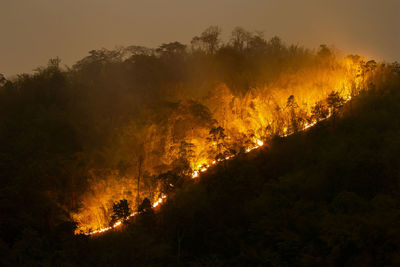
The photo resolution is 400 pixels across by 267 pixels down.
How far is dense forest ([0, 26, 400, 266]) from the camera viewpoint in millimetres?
7352

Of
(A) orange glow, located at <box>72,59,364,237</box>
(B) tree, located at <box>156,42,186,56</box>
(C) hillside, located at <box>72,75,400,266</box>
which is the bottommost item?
(C) hillside, located at <box>72,75,400,266</box>

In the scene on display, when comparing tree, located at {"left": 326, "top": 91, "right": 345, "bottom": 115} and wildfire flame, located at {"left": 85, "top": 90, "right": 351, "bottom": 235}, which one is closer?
wildfire flame, located at {"left": 85, "top": 90, "right": 351, "bottom": 235}

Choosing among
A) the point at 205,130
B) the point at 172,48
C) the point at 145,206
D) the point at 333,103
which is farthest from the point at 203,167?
the point at 172,48

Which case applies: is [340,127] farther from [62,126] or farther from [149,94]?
[62,126]

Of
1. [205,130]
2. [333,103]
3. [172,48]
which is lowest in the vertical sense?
[205,130]

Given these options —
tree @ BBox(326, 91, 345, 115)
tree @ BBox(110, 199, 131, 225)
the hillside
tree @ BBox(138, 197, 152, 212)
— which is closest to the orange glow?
tree @ BBox(326, 91, 345, 115)

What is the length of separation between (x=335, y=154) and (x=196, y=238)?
12.7ft

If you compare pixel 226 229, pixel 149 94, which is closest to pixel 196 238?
pixel 226 229

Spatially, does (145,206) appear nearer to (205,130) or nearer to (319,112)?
(205,130)

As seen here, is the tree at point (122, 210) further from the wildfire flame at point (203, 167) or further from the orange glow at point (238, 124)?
the orange glow at point (238, 124)

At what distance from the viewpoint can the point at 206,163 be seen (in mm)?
12164

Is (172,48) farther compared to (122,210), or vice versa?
(172,48)

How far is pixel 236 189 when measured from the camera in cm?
934

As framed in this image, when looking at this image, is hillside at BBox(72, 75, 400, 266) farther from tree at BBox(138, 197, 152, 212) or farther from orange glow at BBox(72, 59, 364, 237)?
orange glow at BBox(72, 59, 364, 237)
